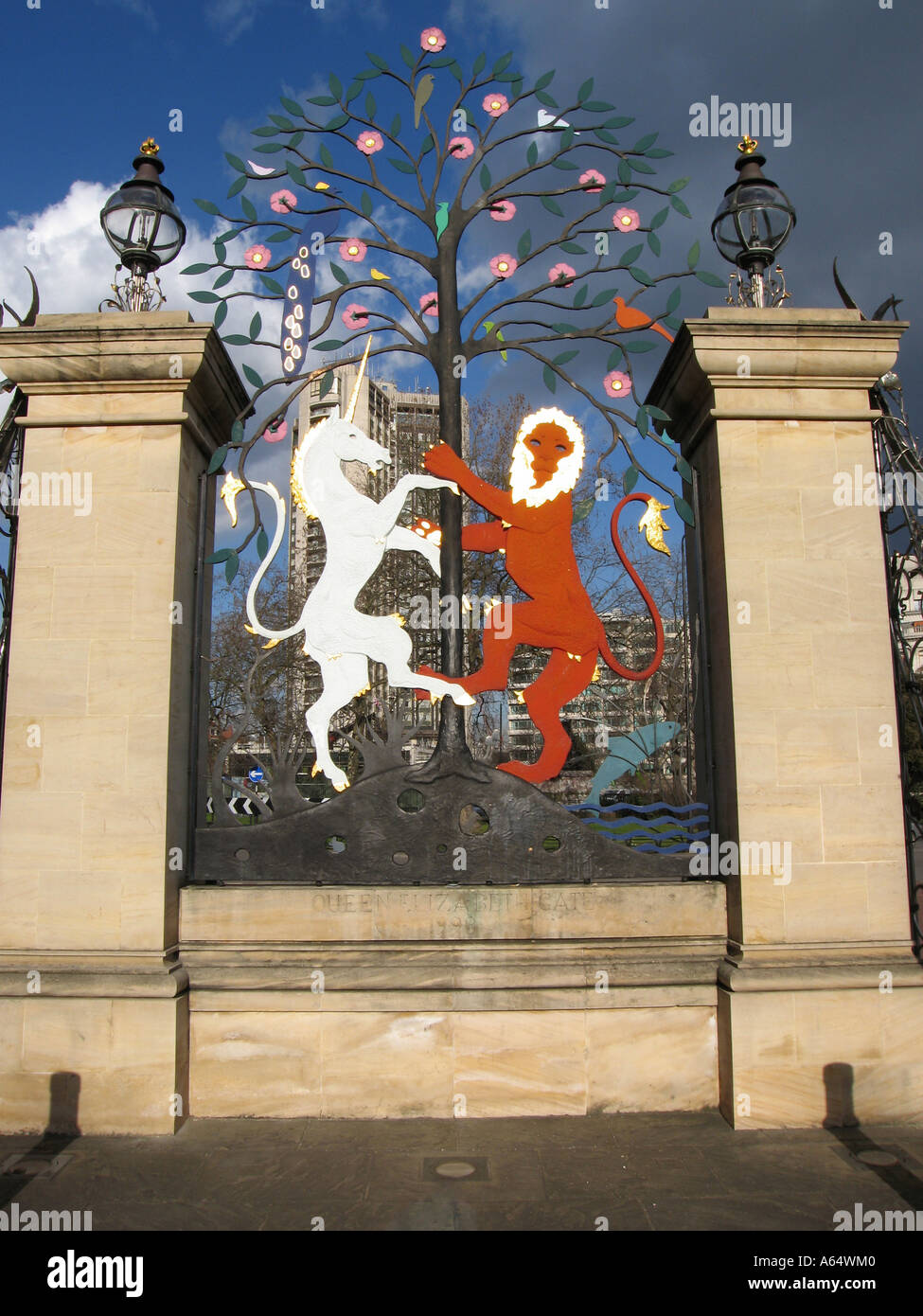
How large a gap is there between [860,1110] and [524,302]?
21.0 ft

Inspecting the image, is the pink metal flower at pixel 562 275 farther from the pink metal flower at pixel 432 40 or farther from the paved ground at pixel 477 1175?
the paved ground at pixel 477 1175

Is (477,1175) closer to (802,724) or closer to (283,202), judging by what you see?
(802,724)

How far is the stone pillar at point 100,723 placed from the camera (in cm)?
562

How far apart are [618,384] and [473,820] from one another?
3600 millimetres

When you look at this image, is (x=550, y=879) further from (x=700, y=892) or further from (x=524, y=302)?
(x=524, y=302)

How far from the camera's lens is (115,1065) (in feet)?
18.4

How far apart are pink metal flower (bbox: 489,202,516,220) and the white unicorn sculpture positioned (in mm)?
1953

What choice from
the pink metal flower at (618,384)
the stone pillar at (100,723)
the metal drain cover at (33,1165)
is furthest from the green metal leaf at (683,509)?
the metal drain cover at (33,1165)

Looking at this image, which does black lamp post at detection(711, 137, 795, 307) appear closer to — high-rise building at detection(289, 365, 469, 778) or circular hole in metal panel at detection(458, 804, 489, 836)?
circular hole in metal panel at detection(458, 804, 489, 836)

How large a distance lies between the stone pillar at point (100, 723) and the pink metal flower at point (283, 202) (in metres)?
1.63

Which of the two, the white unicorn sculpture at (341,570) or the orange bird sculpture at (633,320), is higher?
the orange bird sculpture at (633,320)

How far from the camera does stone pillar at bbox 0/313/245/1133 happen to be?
18.5ft

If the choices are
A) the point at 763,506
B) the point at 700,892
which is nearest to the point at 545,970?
the point at 700,892

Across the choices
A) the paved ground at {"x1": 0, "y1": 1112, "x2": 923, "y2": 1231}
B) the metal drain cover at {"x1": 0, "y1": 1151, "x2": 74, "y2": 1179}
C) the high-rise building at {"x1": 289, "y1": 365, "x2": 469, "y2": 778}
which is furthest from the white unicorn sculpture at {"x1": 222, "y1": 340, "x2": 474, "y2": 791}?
the high-rise building at {"x1": 289, "y1": 365, "x2": 469, "y2": 778}
